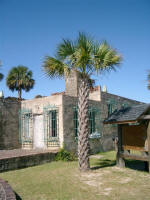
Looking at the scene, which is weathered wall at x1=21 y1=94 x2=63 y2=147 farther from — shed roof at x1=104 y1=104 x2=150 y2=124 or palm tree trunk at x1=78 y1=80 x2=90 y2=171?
shed roof at x1=104 y1=104 x2=150 y2=124

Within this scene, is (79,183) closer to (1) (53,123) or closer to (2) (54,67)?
(2) (54,67)

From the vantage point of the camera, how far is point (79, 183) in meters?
6.77

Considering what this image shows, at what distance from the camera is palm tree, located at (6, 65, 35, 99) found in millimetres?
29016

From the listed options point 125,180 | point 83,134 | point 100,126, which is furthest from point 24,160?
point 100,126

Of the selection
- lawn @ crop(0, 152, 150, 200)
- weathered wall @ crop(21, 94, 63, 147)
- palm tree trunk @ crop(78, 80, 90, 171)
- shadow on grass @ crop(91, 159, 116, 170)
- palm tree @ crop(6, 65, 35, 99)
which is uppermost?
palm tree @ crop(6, 65, 35, 99)

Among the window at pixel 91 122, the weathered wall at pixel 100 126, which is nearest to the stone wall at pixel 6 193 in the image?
the weathered wall at pixel 100 126

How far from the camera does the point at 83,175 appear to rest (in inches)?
307

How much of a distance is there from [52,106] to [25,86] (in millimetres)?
18230

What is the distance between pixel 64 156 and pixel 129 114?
Result: 4638 mm

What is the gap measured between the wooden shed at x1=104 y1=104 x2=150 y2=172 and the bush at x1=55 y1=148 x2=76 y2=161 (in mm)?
3072

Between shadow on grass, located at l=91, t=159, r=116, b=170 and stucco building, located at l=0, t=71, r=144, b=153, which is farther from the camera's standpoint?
stucco building, located at l=0, t=71, r=144, b=153

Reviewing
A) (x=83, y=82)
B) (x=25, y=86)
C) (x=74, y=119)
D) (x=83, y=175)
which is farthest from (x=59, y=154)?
(x=25, y=86)

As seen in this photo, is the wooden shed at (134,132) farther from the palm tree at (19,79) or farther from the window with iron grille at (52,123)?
the palm tree at (19,79)

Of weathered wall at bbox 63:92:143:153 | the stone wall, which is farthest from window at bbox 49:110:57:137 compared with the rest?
the stone wall
